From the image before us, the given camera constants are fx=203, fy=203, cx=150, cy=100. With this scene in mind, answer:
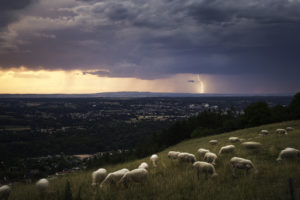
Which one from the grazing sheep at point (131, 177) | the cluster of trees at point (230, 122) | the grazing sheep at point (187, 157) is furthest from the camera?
the cluster of trees at point (230, 122)

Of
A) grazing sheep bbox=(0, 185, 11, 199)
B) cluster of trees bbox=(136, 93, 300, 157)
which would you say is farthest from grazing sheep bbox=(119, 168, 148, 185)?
cluster of trees bbox=(136, 93, 300, 157)

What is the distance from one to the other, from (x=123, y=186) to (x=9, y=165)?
109m

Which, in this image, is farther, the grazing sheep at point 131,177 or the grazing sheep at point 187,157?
the grazing sheep at point 187,157

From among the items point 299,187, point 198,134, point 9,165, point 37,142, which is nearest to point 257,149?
point 299,187

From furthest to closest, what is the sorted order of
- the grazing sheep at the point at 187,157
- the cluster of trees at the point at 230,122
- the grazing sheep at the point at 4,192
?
the cluster of trees at the point at 230,122
the grazing sheep at the point at 187,157
the grazing sheep at the point at 4,192

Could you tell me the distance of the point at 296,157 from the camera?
518 inches

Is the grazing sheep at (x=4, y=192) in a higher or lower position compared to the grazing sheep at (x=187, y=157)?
lower

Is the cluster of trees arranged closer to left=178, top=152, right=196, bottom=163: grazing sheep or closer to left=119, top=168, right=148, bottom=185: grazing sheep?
left=178, top=152, right=196, bottom=163: grazing sheep

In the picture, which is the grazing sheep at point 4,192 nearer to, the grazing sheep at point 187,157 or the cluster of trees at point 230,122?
the grazing sheep at point 187,157

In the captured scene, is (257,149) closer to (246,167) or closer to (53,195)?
(246,167)

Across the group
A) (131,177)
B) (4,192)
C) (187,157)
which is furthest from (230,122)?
(4,192)

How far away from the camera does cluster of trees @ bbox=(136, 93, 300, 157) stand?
5438 centimetres

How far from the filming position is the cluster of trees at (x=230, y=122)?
54.4 m

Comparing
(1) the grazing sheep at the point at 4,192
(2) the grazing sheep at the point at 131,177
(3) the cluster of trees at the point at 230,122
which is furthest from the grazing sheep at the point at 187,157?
(3) the cluster of trees at the point at 230,122
